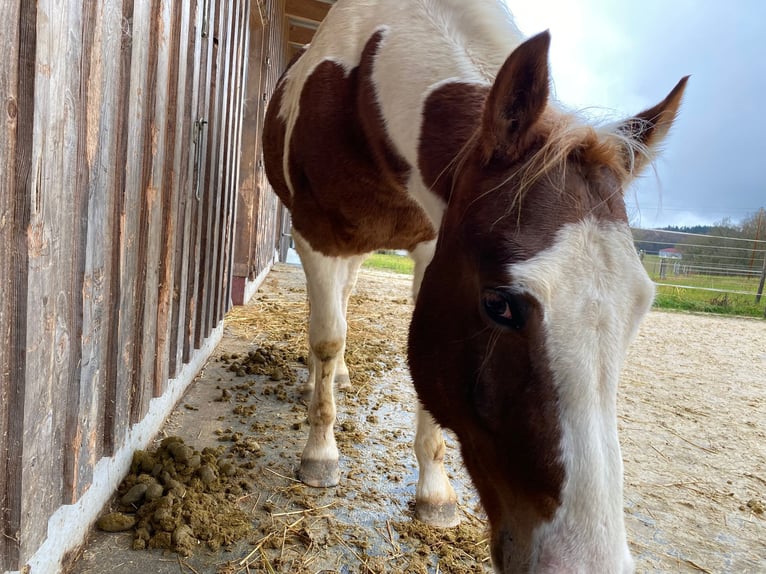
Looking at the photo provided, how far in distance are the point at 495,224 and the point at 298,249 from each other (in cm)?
162

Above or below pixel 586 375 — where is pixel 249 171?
above

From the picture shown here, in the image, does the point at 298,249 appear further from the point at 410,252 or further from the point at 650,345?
the point at 650,345

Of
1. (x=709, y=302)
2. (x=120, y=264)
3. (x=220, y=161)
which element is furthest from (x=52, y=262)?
(x=709, y=302)

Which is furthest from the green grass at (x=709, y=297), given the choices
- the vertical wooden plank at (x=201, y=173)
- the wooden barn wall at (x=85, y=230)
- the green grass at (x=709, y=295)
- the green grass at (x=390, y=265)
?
the wooden barn wall at (x=85, y=230)

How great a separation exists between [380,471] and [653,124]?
5.90 ft

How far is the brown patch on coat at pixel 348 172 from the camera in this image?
2.06m

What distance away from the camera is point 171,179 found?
7.23 ft

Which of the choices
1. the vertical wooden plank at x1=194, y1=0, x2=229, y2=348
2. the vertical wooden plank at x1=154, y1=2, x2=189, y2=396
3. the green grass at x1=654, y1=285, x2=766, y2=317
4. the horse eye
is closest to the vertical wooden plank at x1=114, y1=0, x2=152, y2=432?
the vertical wooden plank at x1=154, y1=2, x2=189, y2=396

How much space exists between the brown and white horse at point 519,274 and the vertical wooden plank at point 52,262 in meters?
0.88

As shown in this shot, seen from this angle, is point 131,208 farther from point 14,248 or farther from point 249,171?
point 249,171

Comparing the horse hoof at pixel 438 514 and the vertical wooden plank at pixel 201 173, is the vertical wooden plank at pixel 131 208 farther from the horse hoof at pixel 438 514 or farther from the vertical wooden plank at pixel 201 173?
the horse hoof at pixel 438 514

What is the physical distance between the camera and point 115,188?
160 centimetres

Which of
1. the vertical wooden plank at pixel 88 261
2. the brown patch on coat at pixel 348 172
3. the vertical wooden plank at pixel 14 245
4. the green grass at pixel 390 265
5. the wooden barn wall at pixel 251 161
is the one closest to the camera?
the vertical wooden plank at pixel 14 245

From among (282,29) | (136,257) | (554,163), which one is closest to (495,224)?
(554,163)
